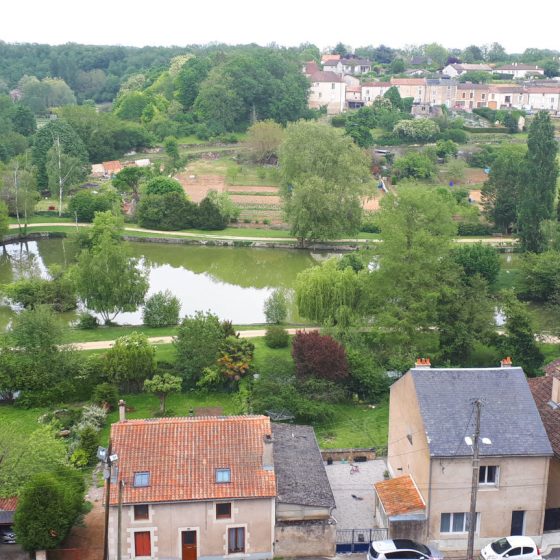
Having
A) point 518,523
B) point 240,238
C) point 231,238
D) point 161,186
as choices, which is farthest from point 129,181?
point 518,523

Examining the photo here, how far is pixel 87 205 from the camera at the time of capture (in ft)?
207

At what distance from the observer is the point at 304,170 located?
58250mm

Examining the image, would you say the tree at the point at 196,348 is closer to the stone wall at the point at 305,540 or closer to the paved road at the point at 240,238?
the stone wall at the point at 305,540

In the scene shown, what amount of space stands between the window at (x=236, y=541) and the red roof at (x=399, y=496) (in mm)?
3848

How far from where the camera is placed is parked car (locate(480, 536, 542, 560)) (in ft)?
63.6

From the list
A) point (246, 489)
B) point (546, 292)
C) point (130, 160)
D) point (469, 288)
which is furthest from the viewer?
point (130, 160)

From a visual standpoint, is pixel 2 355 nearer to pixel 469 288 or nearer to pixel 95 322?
pixel 95 322

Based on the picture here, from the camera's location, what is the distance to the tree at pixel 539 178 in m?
50.5

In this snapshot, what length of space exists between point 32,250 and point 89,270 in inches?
862

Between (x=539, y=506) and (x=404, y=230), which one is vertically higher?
(x=404, y=230)

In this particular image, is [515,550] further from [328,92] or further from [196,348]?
[328,92]

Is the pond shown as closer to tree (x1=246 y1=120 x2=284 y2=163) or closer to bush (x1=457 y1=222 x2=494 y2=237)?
bush (x1=457 y1=222 x2=494 y2=237)

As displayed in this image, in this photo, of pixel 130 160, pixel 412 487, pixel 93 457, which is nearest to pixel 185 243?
pixel 130 160

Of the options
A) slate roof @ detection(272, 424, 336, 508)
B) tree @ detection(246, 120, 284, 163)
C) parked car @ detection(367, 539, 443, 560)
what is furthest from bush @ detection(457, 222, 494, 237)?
parked car @ detection(367, 539, 443, 560)
